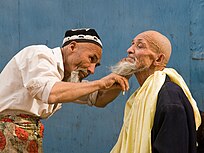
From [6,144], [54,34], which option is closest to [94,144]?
[54,34]

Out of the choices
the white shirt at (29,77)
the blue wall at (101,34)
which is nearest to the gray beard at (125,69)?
the white shirt at (29,77)

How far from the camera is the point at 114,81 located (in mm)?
3428

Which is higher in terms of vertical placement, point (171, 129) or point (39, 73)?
point (39, 73)

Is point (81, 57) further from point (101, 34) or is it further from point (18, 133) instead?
point (101, 34)

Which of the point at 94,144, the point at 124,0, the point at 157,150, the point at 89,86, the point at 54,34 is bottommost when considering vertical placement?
the point at 94,144

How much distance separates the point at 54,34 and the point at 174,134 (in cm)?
183

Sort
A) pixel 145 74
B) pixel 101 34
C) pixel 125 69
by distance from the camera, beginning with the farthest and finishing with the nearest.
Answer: pixel 101 34 < pixel 145 74 < pixel 125 69

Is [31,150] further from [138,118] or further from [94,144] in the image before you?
[94,144]

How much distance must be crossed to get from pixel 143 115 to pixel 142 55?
457 millimetres

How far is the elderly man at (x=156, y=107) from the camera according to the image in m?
3.20

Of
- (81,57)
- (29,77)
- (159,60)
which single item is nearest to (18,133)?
(29,77)

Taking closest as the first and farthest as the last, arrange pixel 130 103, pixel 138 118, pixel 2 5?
1. pixel 138 118
2. pixel 130 103
3. pixel 2 5

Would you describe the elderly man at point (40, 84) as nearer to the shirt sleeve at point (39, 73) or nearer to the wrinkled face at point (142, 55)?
the shirt sleeve at point (39, 73)

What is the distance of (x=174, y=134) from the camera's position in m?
3.18
